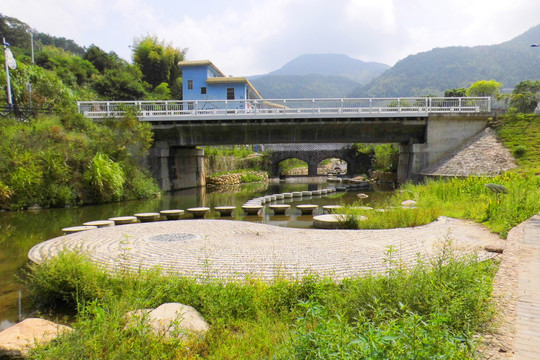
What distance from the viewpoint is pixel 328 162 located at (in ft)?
232

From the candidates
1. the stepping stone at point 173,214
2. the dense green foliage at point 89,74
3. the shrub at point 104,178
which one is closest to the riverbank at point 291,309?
the stepping stone at point 173,214

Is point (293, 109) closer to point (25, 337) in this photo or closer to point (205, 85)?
point (25, 337)

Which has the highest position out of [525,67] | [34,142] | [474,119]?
[525,67]

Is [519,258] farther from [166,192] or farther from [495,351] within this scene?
[166,192]

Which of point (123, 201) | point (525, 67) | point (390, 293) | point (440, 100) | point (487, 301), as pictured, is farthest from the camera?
point (525, 67)

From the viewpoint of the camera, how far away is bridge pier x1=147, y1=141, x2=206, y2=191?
26.0 metres

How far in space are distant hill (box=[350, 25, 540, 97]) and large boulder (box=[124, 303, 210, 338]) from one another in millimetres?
141636

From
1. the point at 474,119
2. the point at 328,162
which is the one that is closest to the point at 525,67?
the point at 328,162

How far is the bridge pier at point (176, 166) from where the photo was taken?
26.0 meters

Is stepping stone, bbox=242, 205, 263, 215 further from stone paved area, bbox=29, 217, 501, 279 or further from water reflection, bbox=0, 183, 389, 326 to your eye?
stone paved area, bbox=29, 217, 501, 279

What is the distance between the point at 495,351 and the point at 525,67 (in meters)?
172

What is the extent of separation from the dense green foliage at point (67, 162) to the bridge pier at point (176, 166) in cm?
325

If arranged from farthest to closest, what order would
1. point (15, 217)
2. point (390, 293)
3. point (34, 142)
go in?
point (34, 142), point (15, 217), point (390, 293)

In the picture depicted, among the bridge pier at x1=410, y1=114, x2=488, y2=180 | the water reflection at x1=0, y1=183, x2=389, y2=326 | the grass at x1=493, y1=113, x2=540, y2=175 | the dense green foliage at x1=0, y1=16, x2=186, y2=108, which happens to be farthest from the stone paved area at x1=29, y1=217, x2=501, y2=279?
the dense green foliage at x1=0, y1=16, x2=186, y2=108
